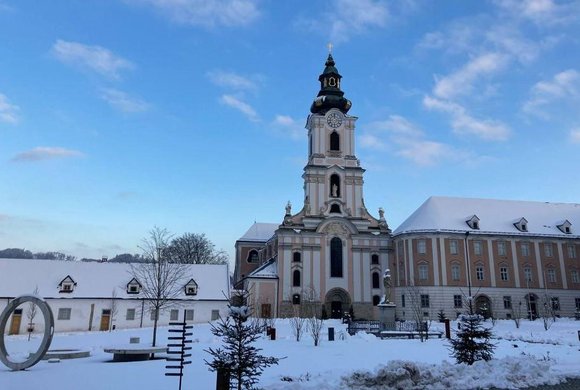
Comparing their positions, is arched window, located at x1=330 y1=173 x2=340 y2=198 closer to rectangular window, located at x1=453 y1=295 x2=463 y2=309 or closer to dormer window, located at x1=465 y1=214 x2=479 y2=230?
dormer window, located at x1=465 y1=214 x2=479 y2=230

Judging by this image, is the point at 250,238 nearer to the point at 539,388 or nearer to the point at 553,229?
the point at 553,229

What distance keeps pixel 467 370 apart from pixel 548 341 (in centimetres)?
1472

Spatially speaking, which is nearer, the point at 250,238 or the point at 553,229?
the point at 553,229

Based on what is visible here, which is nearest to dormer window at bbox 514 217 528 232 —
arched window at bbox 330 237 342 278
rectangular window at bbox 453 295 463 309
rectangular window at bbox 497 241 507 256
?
rectangular window at bbox 497 241 507 256

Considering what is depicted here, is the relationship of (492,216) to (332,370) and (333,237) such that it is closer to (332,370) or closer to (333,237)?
(333,237)

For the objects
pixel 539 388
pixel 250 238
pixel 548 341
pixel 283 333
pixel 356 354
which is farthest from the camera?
pixel 250 238

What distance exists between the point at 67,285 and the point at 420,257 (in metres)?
35.6

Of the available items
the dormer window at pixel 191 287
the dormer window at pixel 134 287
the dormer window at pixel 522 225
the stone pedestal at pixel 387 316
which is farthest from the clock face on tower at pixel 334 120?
the stone pedestal at pixel 387 316

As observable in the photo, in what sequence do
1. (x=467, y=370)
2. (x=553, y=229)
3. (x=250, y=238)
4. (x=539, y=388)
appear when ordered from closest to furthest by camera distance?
(x=539, y=388) < (x=467, y=370) < (x=553, y=229) < (x=250, y=238)

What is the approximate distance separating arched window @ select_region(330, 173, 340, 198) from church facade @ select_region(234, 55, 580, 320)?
13 centimetres

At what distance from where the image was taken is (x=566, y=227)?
52.9 meters

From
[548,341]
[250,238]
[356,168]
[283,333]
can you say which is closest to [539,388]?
[548,341]

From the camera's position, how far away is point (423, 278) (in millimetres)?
48844

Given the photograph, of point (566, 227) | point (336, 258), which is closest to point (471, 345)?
point (336, 258)
